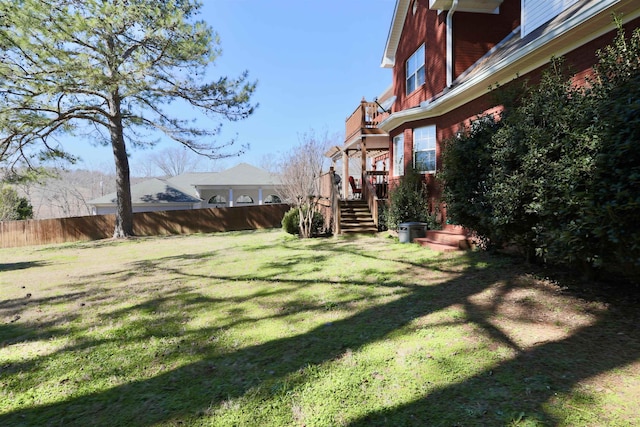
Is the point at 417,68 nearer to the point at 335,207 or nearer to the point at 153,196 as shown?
the point at 335,207

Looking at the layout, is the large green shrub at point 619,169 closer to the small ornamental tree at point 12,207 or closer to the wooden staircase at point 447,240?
the wooden staircase at point 447,240

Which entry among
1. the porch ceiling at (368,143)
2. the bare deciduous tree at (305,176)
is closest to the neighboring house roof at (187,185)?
the bare deciduous tree at (305,176)

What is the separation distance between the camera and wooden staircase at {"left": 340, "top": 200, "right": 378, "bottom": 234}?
1207cm

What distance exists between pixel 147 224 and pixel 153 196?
19.4ft

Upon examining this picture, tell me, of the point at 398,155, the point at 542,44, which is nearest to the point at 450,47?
the point at 398,155

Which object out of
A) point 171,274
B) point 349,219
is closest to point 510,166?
Answer: point 171,274

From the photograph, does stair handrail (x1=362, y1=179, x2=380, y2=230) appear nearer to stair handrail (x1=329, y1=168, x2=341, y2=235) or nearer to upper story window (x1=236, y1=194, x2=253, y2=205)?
stair handrail (x1=329, y1=168, x2=341, y2=235)

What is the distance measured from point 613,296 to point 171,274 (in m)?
7.63

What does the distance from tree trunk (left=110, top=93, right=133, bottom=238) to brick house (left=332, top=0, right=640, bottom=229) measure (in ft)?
37.5

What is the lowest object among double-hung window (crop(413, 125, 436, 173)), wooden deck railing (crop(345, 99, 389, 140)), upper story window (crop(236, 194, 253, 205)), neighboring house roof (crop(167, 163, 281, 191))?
upper story window (crop(236, 194, 253, 205))

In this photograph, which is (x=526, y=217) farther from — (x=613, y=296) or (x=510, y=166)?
(x=613, y=296)

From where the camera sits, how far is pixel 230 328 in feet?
13.0

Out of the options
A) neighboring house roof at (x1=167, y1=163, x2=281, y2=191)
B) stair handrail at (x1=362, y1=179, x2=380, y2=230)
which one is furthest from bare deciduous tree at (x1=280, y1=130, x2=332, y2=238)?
neighboring house roof at (x1=167, y1=163, x2=281, y2=191)

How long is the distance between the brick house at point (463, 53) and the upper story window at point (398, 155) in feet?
0.13
